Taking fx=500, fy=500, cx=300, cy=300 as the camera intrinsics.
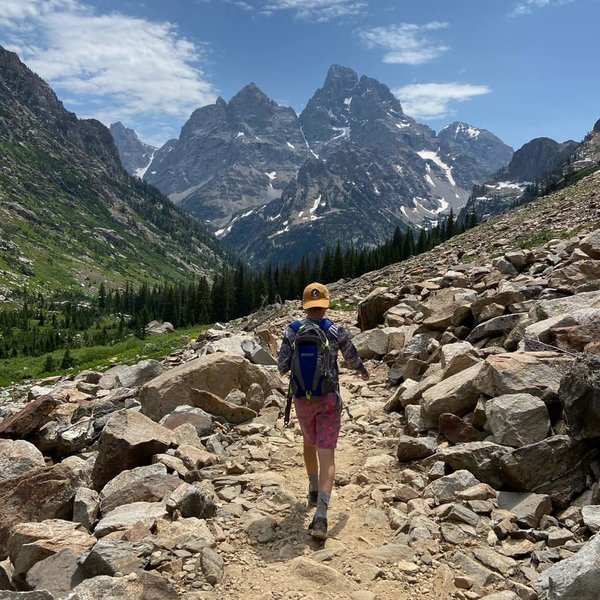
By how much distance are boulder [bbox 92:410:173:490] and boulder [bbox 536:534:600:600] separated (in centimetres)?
679

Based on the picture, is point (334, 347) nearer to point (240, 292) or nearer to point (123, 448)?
point (123, 448)

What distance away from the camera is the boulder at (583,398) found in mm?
7090

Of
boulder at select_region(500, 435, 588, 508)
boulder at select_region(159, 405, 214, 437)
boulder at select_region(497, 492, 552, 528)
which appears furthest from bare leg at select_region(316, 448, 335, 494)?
boulder at select_region(159, 405, 214, 437)

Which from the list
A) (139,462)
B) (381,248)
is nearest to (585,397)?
(139,462)

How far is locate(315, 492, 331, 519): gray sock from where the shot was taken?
7.27m

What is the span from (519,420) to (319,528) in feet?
12.1

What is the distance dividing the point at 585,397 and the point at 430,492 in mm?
2724

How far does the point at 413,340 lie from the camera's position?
50.6ft

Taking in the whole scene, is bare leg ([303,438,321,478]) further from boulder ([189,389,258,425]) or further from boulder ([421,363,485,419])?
boulder ([189,389,258,425])

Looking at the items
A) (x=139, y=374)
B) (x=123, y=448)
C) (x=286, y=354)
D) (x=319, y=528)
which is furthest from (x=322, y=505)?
(x=139, y=374)

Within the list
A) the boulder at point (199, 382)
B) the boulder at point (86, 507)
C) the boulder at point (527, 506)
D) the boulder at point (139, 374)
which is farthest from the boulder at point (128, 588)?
the boulder at point (139, 374)

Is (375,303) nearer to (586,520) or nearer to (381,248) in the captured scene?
(586,520)

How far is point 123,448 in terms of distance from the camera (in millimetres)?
9148

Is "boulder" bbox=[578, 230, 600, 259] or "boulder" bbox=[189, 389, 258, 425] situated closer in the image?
"boulder" bbox=[189, 389, 258, 425]
